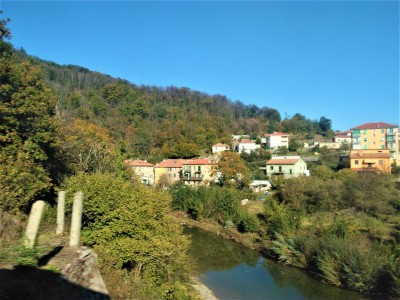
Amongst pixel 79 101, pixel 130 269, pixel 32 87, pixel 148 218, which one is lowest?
pixel 130 269

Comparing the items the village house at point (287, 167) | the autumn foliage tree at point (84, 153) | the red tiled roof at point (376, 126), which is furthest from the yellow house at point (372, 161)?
the autumn foliage tree at point (84, 153)

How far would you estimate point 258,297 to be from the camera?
14508mm

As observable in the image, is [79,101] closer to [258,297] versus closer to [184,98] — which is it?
[184,98]

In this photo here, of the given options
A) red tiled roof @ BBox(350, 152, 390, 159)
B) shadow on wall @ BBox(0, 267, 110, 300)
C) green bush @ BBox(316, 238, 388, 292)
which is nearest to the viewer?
shadow on wall @ BBox(0, 267, 110, 300)

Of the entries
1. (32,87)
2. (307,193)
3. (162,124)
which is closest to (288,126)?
(162,124)

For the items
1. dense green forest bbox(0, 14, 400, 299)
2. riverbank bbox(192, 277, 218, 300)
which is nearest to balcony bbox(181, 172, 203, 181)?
dense green forest bbox(0, 14, 400, 299)

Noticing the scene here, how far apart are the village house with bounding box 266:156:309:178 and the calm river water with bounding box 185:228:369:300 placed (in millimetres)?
22862

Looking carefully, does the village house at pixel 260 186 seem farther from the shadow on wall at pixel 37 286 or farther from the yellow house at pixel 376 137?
the shadow on wall at pixel 37 286

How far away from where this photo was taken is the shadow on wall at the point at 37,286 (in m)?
4.82

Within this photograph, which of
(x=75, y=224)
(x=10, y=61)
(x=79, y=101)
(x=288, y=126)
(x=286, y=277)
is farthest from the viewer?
(x=288, y=126)

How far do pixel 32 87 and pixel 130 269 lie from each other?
869 centimetres

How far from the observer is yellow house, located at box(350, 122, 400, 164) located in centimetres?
5384

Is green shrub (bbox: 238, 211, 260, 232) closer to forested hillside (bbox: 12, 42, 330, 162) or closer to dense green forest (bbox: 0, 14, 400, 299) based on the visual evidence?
dense green forest (bbox: 0, 14, 400, 299)

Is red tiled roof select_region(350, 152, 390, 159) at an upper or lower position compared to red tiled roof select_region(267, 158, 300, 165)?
upper
